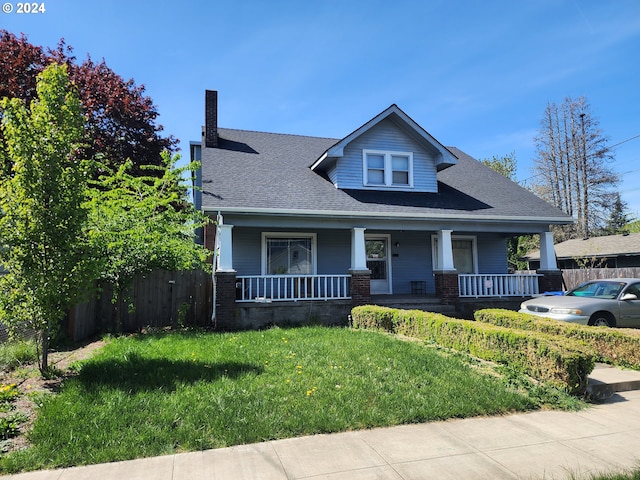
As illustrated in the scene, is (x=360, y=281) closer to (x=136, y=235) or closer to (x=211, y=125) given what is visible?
(x=136, y=235)

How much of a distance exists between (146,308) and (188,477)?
27.6 ft

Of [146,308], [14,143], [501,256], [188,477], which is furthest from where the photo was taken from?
[501,256]

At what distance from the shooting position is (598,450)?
4.02 meters

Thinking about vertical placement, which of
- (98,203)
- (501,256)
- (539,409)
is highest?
(98,203)

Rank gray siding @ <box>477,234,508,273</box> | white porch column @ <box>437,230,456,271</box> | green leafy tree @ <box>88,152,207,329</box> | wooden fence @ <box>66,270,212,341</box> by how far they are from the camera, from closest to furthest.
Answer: green leafy tree @ <box>88,152,207,329</box>
wooden fence @ <box>66,270,212,341</box>
white porch column @ <box>437,230,456,271</box>
gray siding @ <box>477,234,508,273</box>

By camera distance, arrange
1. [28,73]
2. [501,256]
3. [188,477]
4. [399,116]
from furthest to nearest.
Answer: [28,73], [501,256], [399,116], [188,477]

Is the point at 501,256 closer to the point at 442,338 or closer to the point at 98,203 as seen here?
the point at 442,338

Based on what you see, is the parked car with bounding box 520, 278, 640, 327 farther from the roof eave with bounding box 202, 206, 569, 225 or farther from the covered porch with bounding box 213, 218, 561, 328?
the roof eave with bounding box 202, 206, 569, 225

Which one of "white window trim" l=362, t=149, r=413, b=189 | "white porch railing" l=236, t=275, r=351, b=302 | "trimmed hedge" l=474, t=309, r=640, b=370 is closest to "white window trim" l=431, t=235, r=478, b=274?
"white window trim" l=362, t=149, r=413, b=189

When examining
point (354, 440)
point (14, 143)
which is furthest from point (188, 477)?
point (14, 143)

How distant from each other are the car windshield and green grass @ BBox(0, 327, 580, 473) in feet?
18.6

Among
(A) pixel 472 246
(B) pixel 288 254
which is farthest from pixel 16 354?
(A) pixel 472 246

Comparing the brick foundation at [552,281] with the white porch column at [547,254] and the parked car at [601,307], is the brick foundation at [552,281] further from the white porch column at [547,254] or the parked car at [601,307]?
the parked car at [601,307]

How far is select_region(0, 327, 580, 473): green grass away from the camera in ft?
13.2
